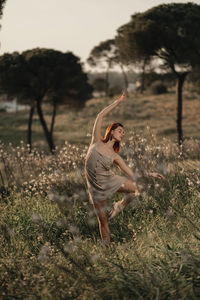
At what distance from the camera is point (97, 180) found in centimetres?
473

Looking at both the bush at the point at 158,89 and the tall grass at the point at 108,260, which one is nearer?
the tall grass at the point at 108,260

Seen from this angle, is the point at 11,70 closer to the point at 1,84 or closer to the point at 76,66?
the point at 1,84

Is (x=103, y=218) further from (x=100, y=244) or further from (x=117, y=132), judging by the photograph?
(x=117, y=132)

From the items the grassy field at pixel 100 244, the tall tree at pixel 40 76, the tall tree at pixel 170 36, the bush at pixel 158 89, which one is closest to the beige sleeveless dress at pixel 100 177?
the grassy field at pixel 100 244

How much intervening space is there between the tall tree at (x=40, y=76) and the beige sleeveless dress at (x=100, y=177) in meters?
16.1

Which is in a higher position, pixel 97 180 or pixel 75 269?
pixel 97 180

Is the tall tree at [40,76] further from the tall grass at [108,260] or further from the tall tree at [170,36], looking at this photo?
the tall grass at [108,260]

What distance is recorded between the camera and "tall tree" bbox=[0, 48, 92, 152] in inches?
822

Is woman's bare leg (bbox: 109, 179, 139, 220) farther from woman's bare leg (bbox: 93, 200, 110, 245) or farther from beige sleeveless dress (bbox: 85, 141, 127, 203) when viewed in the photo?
woman's bare leg (bbox: 93, 200, 110, 245)

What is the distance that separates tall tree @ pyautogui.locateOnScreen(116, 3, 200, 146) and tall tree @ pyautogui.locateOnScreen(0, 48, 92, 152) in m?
3.97

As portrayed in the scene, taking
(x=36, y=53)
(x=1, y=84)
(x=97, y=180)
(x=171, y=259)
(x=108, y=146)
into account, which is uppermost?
(x=36, y=53)

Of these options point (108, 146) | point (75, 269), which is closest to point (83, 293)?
point (75, 269)

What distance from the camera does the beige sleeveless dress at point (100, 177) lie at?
468 cm

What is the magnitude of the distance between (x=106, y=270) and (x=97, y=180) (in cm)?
142
